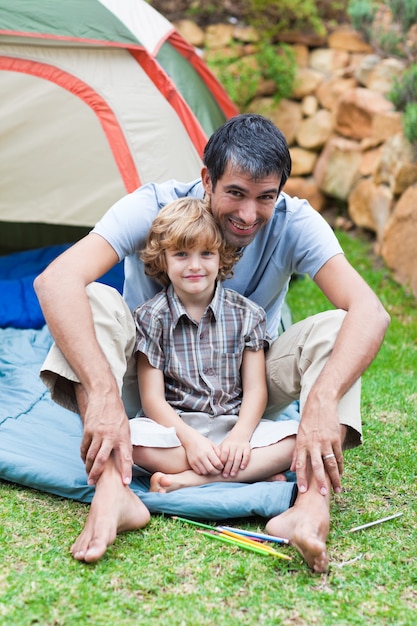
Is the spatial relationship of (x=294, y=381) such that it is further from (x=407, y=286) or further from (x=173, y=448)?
(x=407, y=286)

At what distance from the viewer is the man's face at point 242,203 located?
88.3 inches

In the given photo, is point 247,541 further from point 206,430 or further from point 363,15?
point 363,15

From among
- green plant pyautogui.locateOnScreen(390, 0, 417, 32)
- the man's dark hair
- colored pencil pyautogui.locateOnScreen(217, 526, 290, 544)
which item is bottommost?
colored pencil pyautogui.locateOnScreen(217, 526, 290, 544)

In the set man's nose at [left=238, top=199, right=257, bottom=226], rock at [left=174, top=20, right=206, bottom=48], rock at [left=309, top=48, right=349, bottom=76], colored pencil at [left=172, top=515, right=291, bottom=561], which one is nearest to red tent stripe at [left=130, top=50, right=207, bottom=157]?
man's nose at [left=238, top=199, right=257, bottom=226]

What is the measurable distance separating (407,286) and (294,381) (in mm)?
2408

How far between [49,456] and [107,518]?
1.77 ft

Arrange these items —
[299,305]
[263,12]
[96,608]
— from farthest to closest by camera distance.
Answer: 1. [263,12]
2. [299,305]
3. [96,608]

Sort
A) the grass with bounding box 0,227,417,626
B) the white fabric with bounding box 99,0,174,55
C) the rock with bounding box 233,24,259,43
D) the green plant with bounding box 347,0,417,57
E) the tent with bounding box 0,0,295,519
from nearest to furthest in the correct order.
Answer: the grass with bounding box 0,227,417,626 → the tent with bounding box 0,0,295,519 → the white fabric with bounding box 99,0,174,55 → the green plant with bounding box 347,0,417,57 → the rock with bounding box 233,24,259,43

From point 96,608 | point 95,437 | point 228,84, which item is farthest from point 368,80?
point 96,608

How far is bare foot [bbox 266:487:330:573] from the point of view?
174cm

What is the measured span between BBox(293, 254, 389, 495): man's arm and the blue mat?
177 millimetres

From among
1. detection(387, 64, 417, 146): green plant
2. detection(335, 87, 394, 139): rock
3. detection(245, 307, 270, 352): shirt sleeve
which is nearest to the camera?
detection(245, 307, 270, 352): shirt sleeve

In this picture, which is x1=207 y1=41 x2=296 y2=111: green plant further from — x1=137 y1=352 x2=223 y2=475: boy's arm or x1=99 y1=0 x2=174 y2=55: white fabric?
x1=137 y1=352 x2=223 y2=475: boy's arm

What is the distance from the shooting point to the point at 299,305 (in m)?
4.36
